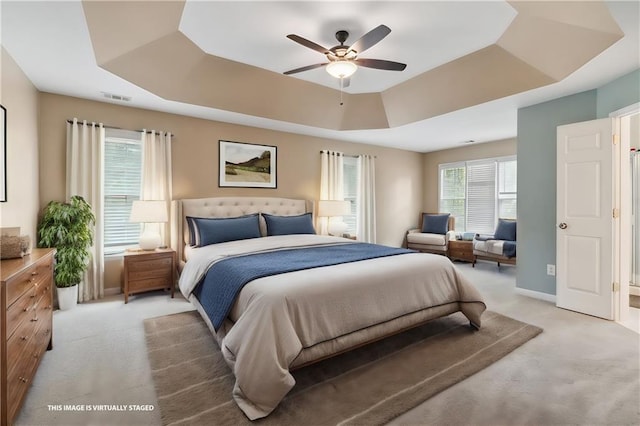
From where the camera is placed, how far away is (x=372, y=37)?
2.34 meters

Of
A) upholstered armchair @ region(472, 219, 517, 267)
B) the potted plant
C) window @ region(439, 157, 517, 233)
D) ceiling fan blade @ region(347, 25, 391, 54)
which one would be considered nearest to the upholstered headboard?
the potted plant

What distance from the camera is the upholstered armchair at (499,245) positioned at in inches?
203

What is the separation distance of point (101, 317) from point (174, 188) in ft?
6.03

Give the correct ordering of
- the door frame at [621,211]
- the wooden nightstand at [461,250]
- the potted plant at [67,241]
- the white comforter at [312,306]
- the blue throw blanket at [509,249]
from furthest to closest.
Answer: the wooden nightstand at [461,250] → the blue throw blanket at [509,249] → the potted plant at [67,241] → the door frame at [621,211] → the white comforter at [312,306]

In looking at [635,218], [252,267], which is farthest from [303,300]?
[635,218]

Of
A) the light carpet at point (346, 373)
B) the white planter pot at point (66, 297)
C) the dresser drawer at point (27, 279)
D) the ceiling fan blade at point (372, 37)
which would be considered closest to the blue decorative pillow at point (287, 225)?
the light carpet at point (346, 373)

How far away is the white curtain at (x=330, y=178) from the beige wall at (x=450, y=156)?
2.71m

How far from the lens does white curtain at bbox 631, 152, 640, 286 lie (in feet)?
13.4

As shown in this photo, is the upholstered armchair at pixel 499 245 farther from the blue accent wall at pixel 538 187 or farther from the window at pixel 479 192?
the blue accent wall at pixel 538 187

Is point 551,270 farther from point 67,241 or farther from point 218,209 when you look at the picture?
point 67,241

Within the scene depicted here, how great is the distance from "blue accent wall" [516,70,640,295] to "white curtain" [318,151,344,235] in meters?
2.89

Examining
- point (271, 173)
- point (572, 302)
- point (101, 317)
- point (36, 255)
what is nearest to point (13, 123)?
point (36, 255)

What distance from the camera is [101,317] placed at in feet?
10.5

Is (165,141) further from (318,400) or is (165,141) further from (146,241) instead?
(318,400)
